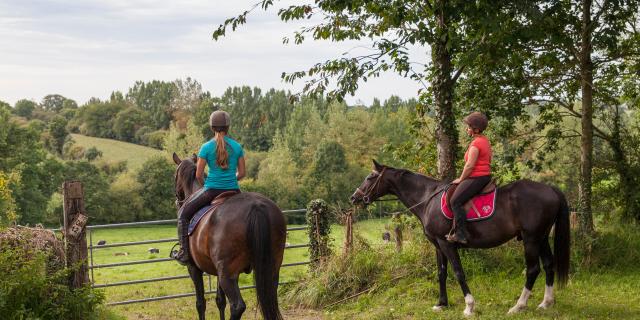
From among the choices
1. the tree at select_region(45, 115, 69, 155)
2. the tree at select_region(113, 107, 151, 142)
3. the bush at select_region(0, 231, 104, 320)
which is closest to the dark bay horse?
the bush at select_region(0, 231, 104, 320)

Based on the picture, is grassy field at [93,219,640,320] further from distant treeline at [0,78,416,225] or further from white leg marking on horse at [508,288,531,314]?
distant treeline at [0,78,416,225]

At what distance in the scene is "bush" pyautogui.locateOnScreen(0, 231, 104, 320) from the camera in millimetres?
7000

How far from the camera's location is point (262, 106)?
319 ft

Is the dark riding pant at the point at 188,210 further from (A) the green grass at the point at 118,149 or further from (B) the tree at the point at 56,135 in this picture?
(B) the tree at the point at 56,135

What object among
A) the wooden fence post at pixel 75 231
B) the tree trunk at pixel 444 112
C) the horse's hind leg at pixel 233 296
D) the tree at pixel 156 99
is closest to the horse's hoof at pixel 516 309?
the tree trunk at pixel 444 112

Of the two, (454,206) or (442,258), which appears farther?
(442,258)

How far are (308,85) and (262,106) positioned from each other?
284ft

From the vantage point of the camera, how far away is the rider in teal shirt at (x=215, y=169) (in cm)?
716

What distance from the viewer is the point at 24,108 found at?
116 metres

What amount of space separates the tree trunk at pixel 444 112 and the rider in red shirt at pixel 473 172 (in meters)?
2.67

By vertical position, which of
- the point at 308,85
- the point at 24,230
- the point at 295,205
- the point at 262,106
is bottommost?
the point at 295,205

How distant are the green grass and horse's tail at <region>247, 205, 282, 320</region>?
71.1 meters

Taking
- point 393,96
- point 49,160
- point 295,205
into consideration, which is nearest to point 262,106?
point 393,96

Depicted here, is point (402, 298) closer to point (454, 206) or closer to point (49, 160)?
point (454, 206)
